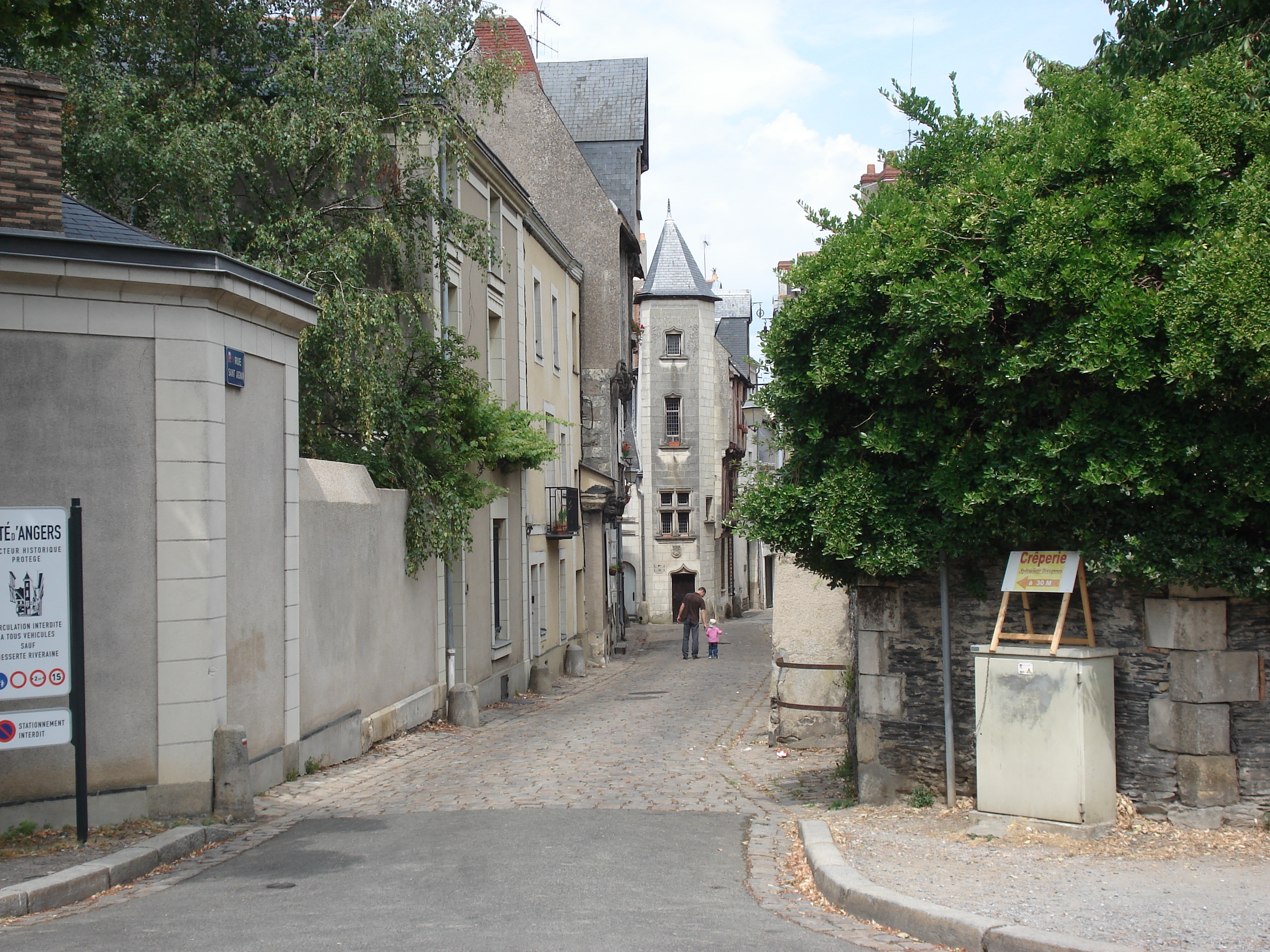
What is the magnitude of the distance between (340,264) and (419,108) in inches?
97.2

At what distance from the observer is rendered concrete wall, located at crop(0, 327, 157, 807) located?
831 centimetres

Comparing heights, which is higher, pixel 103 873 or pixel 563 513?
pixel 563 513

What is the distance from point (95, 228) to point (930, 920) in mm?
8077

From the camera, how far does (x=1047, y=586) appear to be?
778 centimetres

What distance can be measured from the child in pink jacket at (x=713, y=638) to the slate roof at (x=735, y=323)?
94.5 feet

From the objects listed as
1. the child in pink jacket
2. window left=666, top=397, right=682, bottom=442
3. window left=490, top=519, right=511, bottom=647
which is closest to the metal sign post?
window left=490, top=519, right=511, bottom=647

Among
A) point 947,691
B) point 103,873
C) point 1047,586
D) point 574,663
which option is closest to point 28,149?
point 103,873

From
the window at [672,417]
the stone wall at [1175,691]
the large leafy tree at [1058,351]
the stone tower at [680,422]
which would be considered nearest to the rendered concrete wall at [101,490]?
the large leafy tree at [1058,351]

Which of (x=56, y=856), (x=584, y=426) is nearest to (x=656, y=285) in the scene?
(x=584, y=426)

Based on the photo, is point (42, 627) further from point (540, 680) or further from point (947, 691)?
point (540, 680)

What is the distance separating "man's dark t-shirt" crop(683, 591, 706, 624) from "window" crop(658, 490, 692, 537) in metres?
15.1

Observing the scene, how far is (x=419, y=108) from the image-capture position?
1489 centimetres

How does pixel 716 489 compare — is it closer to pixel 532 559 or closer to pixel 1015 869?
pixel 532 559

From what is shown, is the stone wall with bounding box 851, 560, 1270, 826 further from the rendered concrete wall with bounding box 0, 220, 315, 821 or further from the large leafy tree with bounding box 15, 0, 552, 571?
the large leafy tree with bounding box 15, 0, 552, 571
